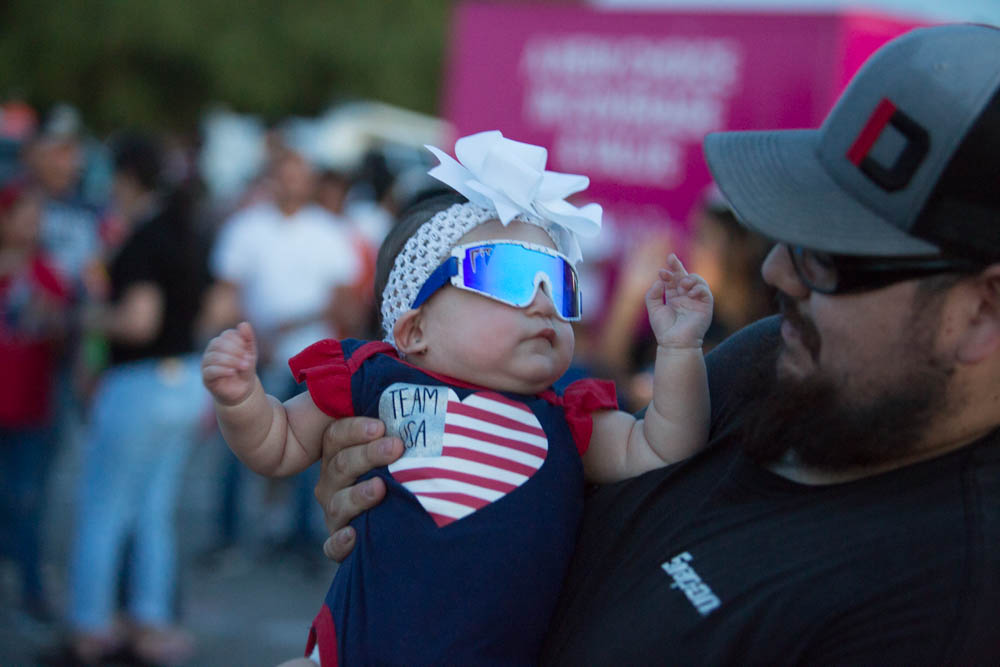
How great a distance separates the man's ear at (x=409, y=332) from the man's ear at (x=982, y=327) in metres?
1.10

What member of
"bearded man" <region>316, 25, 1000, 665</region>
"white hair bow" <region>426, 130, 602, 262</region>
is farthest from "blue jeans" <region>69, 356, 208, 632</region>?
"bearded man" <region>316, 25, 1000, 665</region>

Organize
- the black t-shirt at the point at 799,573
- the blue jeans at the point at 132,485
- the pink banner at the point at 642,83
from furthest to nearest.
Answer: the pink banner at the point at 642,83 < the blue jeans at the point at 132,485 < the black t-shirt at the point at 799,573

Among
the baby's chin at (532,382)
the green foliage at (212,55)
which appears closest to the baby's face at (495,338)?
the baby's chin at (532,382)

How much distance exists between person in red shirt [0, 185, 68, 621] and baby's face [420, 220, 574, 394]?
152 inches

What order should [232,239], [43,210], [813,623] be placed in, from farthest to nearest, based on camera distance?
1. [232,239]
2. [43,210]
3. [813,623]

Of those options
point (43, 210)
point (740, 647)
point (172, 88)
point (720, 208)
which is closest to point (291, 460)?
point (740, 647)

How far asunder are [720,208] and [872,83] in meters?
3.82

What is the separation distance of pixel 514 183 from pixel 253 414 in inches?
29.1

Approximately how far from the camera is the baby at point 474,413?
2.07 meters

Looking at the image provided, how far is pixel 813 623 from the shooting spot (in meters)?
1.71

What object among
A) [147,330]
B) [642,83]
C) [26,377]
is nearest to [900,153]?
[147,330]

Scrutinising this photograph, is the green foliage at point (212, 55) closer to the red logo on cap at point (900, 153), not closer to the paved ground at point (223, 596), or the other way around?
the paved ground at point (223, 596)

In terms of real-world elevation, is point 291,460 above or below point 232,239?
above

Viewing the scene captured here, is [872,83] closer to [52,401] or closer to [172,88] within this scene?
[52,401]
